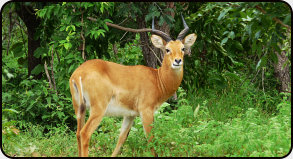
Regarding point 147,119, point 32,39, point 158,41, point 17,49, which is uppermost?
point 158,41

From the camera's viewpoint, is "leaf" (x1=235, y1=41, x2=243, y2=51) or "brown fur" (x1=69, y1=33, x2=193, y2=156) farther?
"leaf" (x1=235, y1=41, x2=243, y2=51)

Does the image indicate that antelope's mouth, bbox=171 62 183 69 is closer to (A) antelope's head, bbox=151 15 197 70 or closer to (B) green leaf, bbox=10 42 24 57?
(A) antelope's head, bbox=151 15 197 70

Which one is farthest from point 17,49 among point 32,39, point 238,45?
point 238,45

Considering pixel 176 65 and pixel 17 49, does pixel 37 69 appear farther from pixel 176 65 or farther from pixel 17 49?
pixel 176 65

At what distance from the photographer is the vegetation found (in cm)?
510

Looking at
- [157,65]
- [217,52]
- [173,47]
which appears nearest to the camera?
[173,47]

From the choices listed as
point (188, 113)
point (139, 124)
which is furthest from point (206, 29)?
point (139, 124)

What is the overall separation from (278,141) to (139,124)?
1.93m

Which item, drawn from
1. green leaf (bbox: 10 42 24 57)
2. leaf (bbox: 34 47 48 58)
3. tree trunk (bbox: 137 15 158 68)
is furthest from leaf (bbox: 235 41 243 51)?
green leaf (bbox: 10 42 24 57)

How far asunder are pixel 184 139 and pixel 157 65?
2.47m

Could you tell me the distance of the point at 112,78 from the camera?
5379 millimetres

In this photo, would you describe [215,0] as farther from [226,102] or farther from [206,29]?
[226,102]

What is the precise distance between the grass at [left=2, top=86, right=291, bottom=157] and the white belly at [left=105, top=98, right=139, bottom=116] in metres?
0.40

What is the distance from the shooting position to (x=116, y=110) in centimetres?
536
